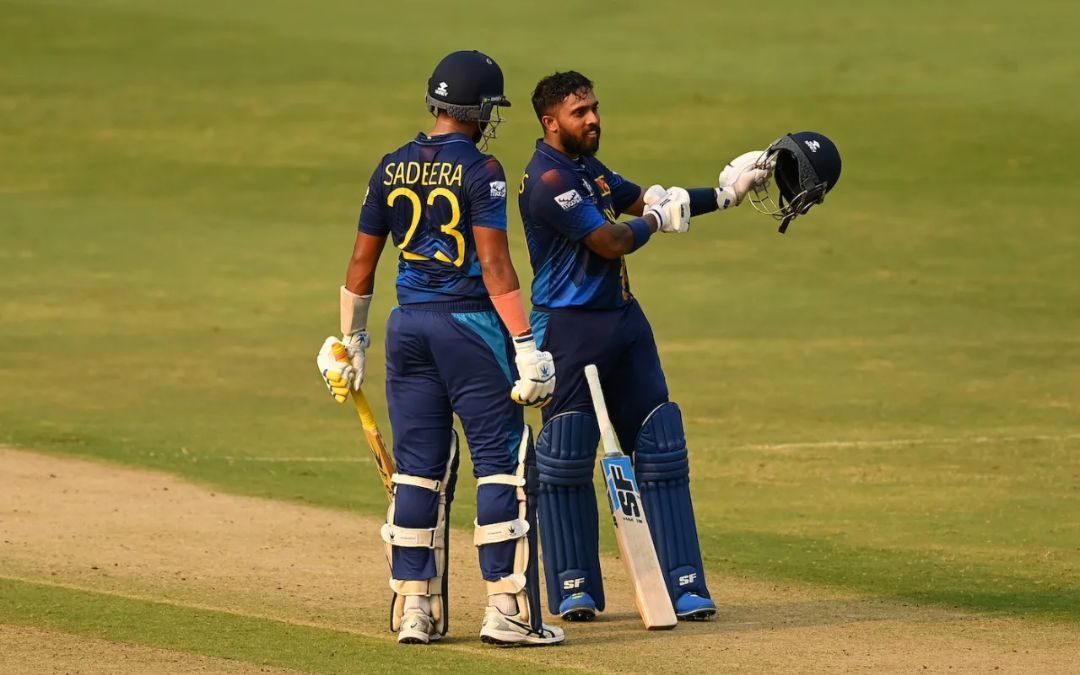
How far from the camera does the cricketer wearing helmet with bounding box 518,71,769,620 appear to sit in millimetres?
8273

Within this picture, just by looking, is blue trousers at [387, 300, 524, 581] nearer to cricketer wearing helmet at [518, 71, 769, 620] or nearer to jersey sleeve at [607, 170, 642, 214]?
cricketer wearing helmet at [518, 71, 769, 620]

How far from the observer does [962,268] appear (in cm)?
2097

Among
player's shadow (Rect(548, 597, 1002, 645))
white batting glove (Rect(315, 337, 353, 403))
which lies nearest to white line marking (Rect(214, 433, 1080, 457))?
player's shadow (Rect(548, 597, 1002, 645))

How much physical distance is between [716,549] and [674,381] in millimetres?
5388

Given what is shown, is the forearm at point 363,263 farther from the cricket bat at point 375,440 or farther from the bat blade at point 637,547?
the bat blade at point 637,547

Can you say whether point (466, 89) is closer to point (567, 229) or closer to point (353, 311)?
point (567, 229)

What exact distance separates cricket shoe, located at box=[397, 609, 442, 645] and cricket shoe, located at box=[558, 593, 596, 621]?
782mm

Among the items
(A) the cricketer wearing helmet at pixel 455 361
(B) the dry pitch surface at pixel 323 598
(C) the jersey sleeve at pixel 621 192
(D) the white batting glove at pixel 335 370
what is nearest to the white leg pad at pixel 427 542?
(A) the cricketer wearing helmet at pixel 455 361

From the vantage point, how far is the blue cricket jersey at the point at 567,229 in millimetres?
8102

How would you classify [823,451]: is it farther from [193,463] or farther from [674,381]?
[193,463]

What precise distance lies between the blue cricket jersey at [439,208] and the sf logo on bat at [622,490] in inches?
43.0

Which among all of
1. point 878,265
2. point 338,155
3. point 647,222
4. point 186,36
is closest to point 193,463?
point 647,222

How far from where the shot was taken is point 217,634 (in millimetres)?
7633

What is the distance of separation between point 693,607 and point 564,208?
5.74 ft
